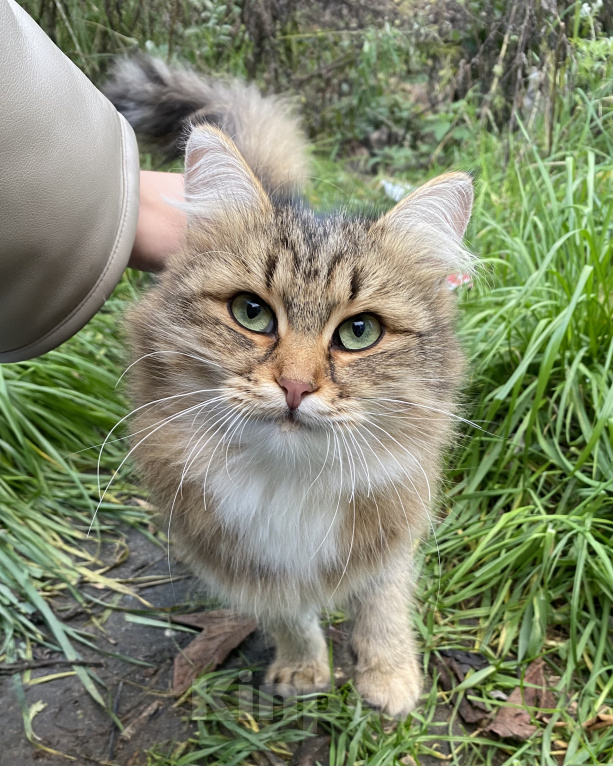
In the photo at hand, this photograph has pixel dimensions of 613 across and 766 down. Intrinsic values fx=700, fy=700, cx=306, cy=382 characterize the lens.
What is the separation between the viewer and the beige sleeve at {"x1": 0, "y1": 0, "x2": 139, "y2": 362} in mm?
1526

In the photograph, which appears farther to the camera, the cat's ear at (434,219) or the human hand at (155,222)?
the human hand at (155,222)

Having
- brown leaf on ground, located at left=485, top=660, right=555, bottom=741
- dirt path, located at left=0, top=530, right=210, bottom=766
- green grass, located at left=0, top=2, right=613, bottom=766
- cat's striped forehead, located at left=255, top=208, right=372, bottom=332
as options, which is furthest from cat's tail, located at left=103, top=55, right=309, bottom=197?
brown leaf on ground, located at left=485, top=660, right=555, bottom=741

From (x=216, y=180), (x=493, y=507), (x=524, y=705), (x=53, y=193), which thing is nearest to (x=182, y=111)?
(x=216, y=180)

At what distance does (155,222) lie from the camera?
2055 millimetres

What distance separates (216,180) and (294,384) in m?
0.66

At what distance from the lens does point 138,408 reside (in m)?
1.71

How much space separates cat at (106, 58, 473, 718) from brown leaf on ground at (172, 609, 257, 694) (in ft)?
1.14

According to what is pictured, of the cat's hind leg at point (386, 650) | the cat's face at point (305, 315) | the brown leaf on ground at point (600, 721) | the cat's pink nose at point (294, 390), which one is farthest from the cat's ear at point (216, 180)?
the brown leaf on ground at point (600, 721)

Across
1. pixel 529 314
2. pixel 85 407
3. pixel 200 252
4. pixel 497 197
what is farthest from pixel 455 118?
pixel 200 252

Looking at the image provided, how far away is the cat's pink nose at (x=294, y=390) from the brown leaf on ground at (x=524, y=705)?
125 centimetres

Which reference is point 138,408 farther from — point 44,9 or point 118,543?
point 44,9

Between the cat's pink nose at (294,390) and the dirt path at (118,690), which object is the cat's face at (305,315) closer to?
the cat's pink nose at (294,390)

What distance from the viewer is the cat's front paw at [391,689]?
2090 millimetres

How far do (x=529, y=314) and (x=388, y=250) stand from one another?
1.15 meters
